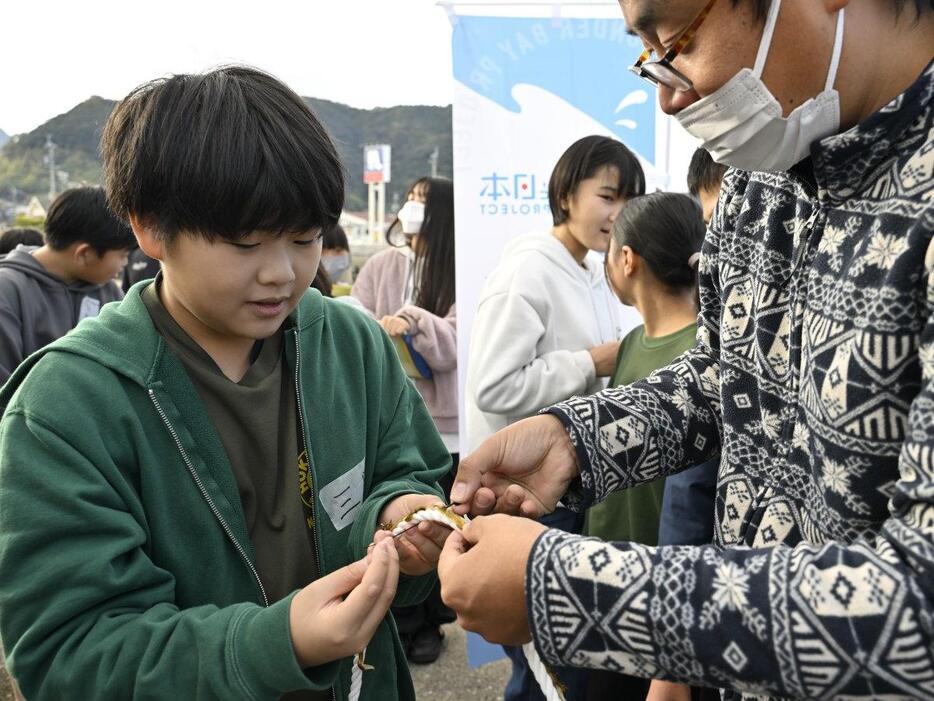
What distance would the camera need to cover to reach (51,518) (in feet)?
4.01

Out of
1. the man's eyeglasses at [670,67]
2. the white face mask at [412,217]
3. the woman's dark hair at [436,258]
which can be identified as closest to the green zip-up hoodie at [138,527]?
the man's eyeglasses at [670,67]

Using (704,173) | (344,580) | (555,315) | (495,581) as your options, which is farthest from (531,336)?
(495,581)

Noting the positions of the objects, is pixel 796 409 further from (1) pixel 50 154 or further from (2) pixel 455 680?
(1) pixel 50 154

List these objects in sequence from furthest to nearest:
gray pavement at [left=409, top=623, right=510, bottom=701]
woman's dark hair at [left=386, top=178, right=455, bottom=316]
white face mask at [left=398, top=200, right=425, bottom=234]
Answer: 1. white face mask at [left=398, top=200, right=425, bottom=234]
2. woman's dark hair at [left=386, top=178, right=455, bottom=316]
3. gray pavement at [left=409, top=623, right=510, bottom=701]

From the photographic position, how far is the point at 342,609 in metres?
1.24

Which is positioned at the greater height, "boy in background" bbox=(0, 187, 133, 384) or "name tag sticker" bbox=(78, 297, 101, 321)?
"boy in background" bbox=(0, 187, 133, 384)

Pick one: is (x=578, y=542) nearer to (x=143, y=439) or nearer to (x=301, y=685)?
(x=301, y=685)

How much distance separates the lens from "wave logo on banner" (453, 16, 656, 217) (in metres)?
3.94

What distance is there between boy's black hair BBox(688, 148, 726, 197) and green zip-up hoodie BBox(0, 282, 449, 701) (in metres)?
2.04

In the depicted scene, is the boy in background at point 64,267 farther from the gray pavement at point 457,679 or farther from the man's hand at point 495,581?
the man's hand at point 495,581

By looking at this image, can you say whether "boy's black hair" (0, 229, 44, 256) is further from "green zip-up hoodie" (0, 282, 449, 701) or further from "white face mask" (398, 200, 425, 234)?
"green zip-up hoodie" (0, 282, 449, 701)

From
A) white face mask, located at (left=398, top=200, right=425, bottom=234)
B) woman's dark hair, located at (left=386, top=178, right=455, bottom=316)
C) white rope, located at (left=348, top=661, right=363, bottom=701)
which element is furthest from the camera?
white face mask, located at (left=398, top=200, right=425, bottom=234)

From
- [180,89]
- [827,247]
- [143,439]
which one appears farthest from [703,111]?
[143,439]

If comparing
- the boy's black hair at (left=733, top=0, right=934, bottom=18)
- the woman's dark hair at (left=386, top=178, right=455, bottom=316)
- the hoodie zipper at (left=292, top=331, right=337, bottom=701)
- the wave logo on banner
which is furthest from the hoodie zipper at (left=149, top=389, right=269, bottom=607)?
the woman's dark hair at (left=386, top=178, right=455, bottom=316)
